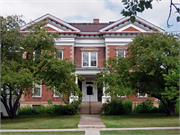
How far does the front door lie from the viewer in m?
27.8

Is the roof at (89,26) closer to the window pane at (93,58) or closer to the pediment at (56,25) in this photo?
the pediment at (56,25)

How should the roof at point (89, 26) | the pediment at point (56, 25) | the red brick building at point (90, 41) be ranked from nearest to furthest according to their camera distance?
the red brick building at point (90, 41)
the pediment at point (56, 25)
the roof at point (89, 26)

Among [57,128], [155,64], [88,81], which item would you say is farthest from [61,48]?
[57,128]

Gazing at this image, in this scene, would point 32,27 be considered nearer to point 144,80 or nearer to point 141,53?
point 141,53

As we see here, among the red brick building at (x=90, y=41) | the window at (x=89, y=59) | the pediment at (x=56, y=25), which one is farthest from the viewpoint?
the window at (x=89, y=59)

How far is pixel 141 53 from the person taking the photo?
17469 mm

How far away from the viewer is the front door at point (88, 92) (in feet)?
91.1

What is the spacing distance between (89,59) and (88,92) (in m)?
4.26

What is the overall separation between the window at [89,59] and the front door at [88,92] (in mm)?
2591

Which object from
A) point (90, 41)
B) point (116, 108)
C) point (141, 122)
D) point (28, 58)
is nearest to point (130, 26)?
point (90, 41)

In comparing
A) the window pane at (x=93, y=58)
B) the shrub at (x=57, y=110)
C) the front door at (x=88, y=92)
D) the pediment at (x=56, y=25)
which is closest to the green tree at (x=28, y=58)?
the shrub at (x=57, y=110)

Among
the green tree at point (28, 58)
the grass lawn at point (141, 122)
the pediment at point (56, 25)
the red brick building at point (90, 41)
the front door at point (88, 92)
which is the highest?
the pediment at point (56, 25)

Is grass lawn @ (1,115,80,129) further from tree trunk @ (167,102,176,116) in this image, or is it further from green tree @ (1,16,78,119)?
tree trunk @ (167,102,176,116)

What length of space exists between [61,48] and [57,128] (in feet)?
48.3
